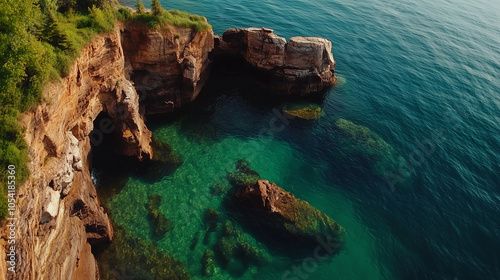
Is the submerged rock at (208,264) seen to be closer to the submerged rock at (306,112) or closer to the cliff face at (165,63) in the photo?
the cliff face at (165,63)

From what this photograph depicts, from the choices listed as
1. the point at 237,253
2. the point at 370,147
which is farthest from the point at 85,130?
the point at 370,147

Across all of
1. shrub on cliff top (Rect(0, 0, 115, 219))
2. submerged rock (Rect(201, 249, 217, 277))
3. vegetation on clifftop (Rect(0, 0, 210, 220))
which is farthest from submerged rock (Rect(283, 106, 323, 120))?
shrub on cliff top (Rect(0, 0, 115, 219))

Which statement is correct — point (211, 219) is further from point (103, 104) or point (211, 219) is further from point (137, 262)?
point (103, 104)

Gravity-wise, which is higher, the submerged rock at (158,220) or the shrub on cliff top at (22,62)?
the shrub on cliff top at (22,62)

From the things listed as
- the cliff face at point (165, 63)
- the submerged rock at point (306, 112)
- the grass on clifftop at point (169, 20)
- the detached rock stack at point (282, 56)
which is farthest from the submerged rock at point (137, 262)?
the detached rock stack at point (282, 56)

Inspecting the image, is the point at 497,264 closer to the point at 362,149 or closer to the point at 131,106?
the point at 362,149

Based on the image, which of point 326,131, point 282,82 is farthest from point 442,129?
point 282,82
